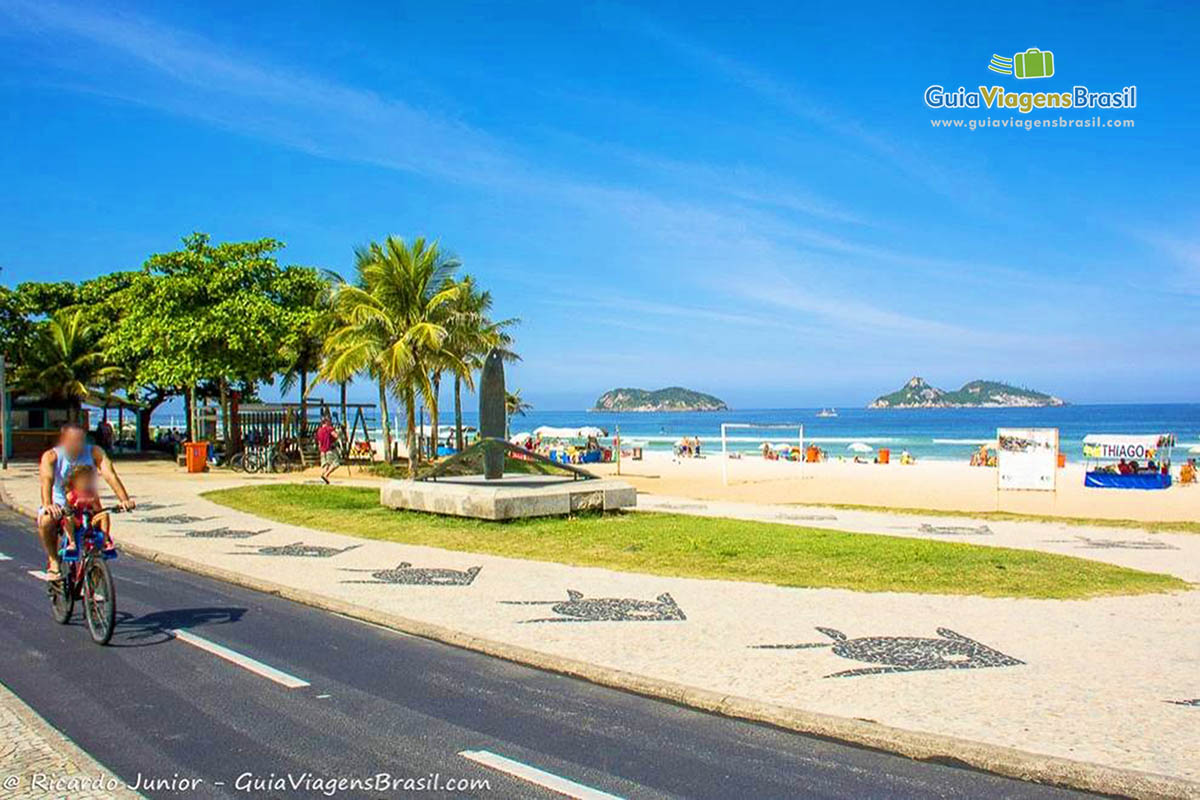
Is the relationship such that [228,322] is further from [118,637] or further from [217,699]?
[217,699]

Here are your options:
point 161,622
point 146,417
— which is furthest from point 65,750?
point 146,417

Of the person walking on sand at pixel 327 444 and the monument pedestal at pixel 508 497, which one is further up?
the person walking on sand at pixel 327 444

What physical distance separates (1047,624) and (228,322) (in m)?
28.7

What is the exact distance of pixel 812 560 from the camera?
11125 millimetres

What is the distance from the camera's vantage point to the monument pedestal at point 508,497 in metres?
14.3

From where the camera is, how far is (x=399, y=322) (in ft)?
98.9

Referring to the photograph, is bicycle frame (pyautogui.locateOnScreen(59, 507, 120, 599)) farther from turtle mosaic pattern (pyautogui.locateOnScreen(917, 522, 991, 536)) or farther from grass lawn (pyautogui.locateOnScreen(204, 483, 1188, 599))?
turtle mosaic pattern (pyautogui.locateOnScreen(917, 522, 991, 536))

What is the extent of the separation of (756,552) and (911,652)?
5051 mm

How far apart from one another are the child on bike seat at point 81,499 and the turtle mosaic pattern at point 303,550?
4.42 m

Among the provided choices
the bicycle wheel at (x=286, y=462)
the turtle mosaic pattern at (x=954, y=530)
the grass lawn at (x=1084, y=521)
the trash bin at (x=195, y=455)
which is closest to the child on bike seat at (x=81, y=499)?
the turtle mosaic pattern at (x=954, y=530)

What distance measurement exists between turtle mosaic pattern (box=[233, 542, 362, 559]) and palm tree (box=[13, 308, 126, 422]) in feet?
89.9

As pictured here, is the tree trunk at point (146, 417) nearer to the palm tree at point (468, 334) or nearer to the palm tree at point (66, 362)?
the palm tree at point (66, 362)

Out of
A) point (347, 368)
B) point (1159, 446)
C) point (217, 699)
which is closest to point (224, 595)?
point (217, 699)

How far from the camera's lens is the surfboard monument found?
14.4 m
